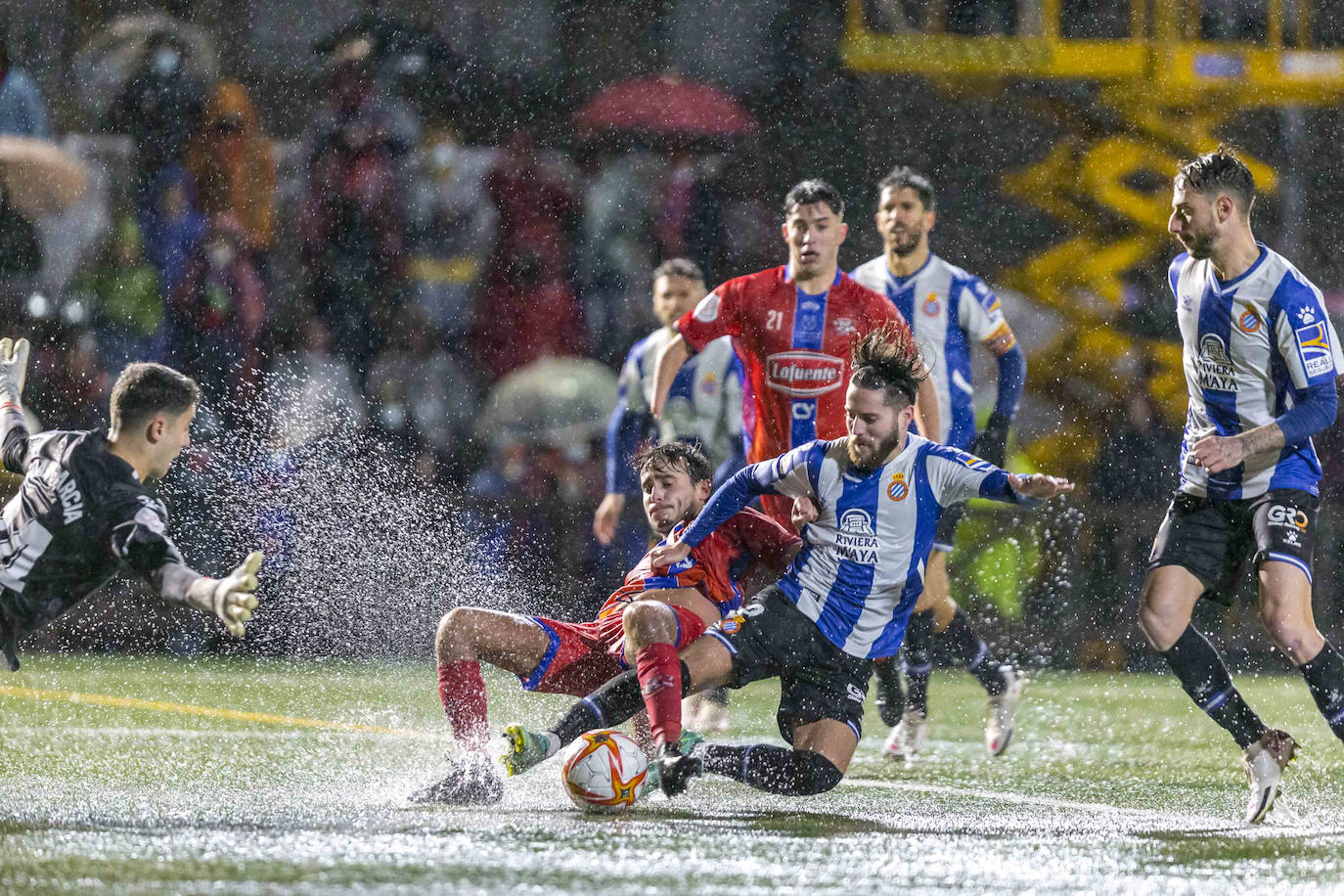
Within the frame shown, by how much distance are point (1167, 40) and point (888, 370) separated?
853cm

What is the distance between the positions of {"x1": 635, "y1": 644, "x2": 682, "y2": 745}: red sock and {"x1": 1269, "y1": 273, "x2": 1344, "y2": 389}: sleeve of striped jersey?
75.8 inches

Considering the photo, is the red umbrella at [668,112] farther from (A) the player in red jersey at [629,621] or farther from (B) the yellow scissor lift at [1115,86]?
(A) the player in red jersey at [629,621]

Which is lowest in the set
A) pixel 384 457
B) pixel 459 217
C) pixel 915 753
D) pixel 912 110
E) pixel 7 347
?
pixel 915 753

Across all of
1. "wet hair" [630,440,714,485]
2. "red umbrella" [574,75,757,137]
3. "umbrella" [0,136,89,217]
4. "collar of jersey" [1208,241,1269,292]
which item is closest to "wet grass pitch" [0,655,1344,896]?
"wet hair" [630,440,714,485]

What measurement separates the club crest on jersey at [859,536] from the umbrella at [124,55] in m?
8.02

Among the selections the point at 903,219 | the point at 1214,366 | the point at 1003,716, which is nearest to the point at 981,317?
the point at 903,219

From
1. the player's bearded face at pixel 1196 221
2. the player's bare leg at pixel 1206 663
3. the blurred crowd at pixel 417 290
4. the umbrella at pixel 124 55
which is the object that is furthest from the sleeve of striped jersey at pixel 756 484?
the umbrella at pixel 124 55

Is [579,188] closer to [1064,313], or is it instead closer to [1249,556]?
[1064,313]

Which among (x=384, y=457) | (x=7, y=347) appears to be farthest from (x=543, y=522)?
(x=7, y=347)

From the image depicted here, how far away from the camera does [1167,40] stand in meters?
12.7

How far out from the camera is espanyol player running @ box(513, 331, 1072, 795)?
5.17 m

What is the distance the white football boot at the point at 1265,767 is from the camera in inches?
197

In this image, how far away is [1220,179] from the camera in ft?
17.2

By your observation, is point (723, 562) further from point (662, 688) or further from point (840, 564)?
point (662, 688)
